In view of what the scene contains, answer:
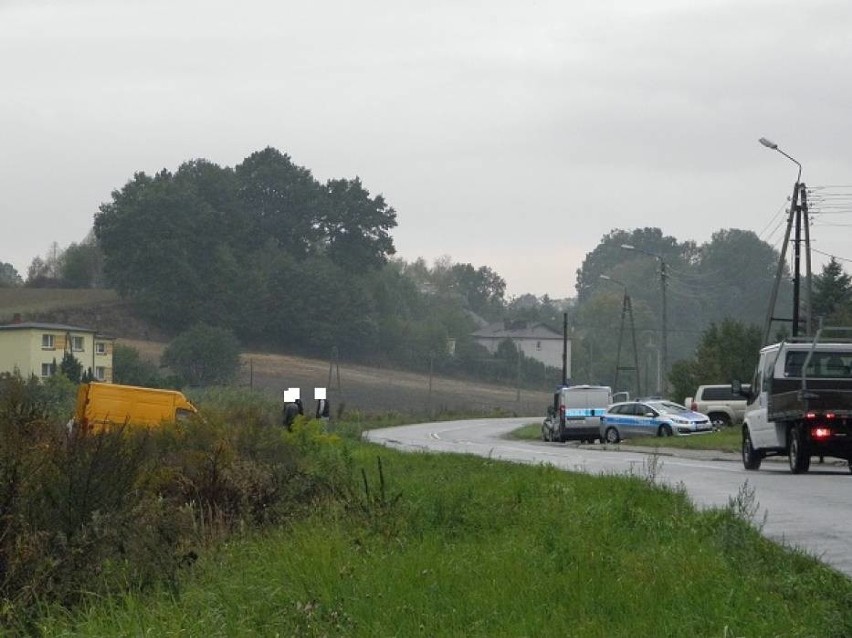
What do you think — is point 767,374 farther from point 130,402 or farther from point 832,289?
point 832,289

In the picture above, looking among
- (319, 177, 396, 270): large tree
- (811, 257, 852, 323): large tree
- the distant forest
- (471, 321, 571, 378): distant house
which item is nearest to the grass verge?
the distant forest

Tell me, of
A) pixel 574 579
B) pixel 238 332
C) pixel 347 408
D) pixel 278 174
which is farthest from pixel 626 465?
pixel 278 174

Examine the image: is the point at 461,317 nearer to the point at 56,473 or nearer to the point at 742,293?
the point at 742,293

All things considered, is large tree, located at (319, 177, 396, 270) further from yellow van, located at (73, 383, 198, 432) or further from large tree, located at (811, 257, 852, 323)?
yellow van, located at (73, 383, 198, 432)

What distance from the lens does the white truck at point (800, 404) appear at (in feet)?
79.3

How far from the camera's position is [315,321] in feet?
348

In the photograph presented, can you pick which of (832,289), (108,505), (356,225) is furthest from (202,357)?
(108,505)

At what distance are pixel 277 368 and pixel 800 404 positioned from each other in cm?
7459

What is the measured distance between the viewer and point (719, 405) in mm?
56188

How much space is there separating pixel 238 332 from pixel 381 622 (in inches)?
3743

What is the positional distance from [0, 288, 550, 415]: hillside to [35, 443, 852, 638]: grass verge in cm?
7283

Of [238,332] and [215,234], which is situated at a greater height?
[215,234]

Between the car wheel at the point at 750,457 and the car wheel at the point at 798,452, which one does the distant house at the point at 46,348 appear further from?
the car wheel at the point at 798,452

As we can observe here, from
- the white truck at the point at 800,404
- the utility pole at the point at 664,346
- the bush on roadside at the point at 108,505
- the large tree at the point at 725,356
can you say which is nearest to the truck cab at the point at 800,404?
the white truck at the point at 800,404
